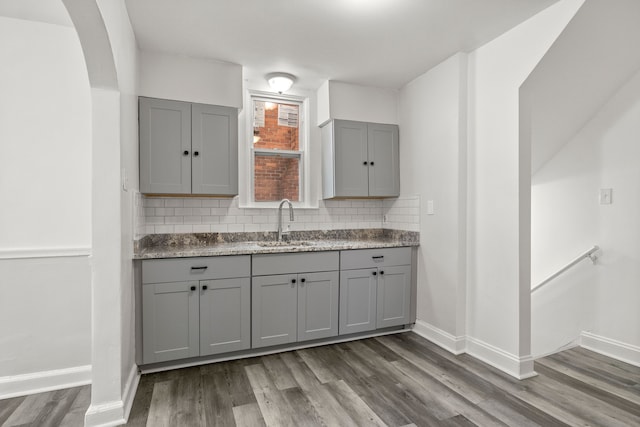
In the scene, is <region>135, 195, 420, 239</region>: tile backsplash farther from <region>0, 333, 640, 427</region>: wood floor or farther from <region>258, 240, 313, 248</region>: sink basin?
<region>0, 333, 640, 427</region>: wood floor

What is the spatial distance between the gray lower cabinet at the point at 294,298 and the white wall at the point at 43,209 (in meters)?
1.23

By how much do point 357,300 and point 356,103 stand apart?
6.59 feet

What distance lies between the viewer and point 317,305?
3.04 m

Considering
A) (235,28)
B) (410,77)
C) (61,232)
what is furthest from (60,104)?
(410,77)

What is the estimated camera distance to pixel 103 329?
6.48 ft

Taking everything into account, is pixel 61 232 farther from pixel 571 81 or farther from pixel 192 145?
pixel 571 81

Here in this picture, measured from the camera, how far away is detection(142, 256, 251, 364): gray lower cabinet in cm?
254

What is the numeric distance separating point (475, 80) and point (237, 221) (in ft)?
8.19

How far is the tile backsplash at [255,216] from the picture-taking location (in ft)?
10.2

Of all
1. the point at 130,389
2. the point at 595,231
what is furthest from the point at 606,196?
the point at 130,389

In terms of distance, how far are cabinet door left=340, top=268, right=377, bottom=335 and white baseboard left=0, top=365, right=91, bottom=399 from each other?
2011 millimetres

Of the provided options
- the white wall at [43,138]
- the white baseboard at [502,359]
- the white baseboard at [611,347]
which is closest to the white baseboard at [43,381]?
the white wall at [43,138]

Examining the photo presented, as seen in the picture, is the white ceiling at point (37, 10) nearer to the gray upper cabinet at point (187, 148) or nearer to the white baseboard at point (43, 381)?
the gray upper cabinet at point (187, 148)

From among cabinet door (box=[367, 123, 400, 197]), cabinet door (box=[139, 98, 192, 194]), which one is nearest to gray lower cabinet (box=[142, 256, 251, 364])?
cabinet door (box=[139, 98, 192, 194])
